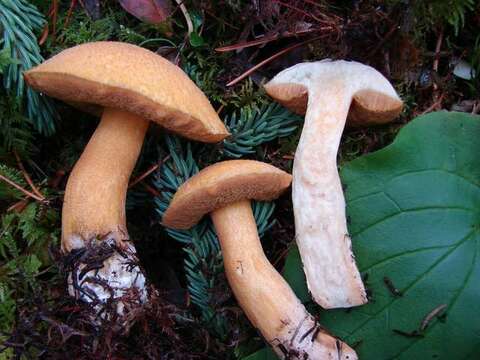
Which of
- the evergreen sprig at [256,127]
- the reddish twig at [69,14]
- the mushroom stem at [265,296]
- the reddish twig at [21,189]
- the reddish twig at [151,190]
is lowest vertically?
the mushroom stem at [265,296]

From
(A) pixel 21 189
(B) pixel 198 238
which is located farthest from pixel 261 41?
(A) pixel 21 189

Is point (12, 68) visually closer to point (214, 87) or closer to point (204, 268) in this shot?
point (214, 87)

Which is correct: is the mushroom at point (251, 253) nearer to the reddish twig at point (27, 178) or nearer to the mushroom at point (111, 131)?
the mushroom at point (111, 131)

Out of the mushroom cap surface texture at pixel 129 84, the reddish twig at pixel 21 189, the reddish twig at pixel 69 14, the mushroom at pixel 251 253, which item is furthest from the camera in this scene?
the reddish twig at pixel 69 14

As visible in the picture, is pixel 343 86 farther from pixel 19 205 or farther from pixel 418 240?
pixel 19 205

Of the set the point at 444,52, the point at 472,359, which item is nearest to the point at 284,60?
the point at 444,52

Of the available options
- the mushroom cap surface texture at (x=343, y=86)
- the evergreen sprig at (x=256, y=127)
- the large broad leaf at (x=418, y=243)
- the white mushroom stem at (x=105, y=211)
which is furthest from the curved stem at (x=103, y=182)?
the large broad leaf at (x=418, y=243)

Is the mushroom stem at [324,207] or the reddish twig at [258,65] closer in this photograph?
the mushroom stem at [324,207]
